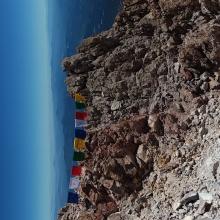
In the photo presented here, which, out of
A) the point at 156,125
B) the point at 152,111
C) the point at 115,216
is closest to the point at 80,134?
the point at 152,111

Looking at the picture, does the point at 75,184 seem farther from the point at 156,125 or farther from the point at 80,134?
the point at 156,125

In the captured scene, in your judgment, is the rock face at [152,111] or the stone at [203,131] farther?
the stone at [203,131]

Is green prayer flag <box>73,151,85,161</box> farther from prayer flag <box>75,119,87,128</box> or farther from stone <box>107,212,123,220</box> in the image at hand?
stone <box>107,212,123,220</box>

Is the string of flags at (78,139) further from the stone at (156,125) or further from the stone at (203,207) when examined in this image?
the stone at (203,207)

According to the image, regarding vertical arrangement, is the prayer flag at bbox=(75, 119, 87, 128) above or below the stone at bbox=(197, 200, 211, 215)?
above

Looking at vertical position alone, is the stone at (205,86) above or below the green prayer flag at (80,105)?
above

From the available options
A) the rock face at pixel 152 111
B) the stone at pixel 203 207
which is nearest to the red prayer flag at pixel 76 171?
the rock face at pixel 152 111

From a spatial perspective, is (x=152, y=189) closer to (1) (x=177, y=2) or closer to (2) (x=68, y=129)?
(1) (x=177, y=2)

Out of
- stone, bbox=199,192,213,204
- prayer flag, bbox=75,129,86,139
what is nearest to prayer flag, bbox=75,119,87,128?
prayer flag, bbox=75,129,86,139

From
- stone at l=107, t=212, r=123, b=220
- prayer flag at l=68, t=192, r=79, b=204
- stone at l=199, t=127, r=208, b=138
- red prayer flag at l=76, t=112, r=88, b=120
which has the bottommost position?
stone at l=107, t=212, r=123, b=220
